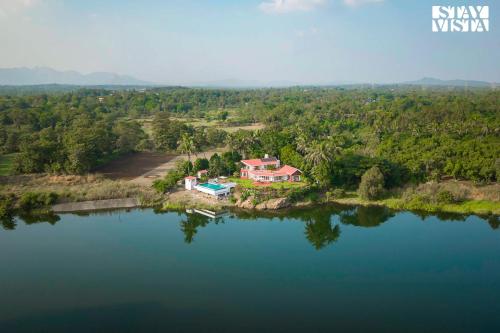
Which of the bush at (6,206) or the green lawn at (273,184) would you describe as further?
the green lawn at (273,184)

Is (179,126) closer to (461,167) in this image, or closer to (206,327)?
(461,167)

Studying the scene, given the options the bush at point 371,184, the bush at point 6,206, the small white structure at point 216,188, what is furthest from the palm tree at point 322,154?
the bush at point 6,206

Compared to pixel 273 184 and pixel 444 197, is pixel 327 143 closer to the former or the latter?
pixel 273 184

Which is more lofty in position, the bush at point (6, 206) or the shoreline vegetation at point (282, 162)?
the shoreline vegetation at point (282, 162)

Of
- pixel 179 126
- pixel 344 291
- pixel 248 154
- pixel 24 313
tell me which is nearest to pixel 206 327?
pixel 344 291

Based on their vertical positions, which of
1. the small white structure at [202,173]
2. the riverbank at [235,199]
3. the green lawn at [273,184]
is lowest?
the riverbank at [235,199]

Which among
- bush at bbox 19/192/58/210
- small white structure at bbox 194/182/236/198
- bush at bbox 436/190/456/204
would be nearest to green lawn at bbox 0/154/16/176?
bush at bbox 19/192/58/210

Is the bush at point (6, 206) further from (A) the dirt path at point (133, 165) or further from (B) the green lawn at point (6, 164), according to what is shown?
(A) the dirt path at point (133, 165)

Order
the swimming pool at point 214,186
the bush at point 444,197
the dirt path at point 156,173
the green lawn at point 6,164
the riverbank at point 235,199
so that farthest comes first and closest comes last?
the green lawn at point 6,164 < the dirt path at point 156,173 < the swimming pool at point 214,186 < the riverbank at point 235,199 < the bush at point 444,197
